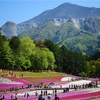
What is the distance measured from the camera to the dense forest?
339 feet

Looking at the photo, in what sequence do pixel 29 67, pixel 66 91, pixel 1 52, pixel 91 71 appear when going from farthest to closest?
pixel 91 71
pixel 29 67
pixel 1 52
pixel 66 91

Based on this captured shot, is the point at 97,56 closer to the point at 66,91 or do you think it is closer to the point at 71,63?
the point at 71,63

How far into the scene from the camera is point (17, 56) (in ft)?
343

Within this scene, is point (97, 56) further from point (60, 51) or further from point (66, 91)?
point (66, 91)

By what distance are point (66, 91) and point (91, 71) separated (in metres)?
81.2

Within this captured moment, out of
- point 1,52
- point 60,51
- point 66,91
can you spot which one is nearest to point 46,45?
point 60,51

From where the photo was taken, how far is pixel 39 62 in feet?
369

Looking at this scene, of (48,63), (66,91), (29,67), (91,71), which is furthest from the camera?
(91,71)

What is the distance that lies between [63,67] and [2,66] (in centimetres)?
4380

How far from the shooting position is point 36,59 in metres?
112

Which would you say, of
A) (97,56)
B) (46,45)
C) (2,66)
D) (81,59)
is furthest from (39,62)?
(97,56)

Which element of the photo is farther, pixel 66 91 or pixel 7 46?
pixel 7 46

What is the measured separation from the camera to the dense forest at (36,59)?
339 feet

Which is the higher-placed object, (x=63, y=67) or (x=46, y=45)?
(x=46, y=45)
